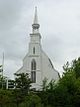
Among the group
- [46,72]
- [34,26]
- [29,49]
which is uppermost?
[34,26]

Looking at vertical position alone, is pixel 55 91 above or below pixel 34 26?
below

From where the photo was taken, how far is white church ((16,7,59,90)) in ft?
258

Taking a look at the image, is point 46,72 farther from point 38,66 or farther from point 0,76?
point 0,76

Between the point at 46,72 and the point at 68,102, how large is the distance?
44403mm

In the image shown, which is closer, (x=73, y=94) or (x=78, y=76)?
(x=73, y=94)

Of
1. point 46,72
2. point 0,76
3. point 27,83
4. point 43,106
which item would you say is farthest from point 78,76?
point 46,72

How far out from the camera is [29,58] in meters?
80.4

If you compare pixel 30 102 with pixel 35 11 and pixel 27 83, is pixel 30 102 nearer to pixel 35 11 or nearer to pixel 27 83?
pixel 27 83

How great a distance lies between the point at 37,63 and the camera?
8025 centimetres

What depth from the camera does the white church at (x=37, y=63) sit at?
258 feet

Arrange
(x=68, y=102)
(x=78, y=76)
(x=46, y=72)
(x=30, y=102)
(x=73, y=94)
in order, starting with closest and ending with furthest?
(x=30, y=102) < (x=68, y=102) < (x=73, y=94) < (x=78, y=76) < (x=46, y=72)

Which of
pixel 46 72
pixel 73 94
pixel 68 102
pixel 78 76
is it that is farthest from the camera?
Answer: pixel 46 72

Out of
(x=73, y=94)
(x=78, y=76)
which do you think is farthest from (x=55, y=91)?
(x=78, y=76)

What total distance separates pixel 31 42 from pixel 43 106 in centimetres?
5044
